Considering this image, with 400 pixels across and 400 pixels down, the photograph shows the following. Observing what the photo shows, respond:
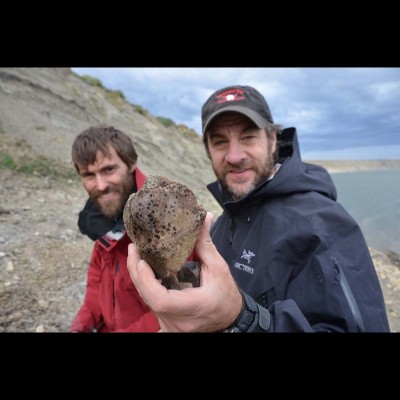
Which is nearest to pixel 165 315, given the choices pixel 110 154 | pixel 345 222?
pixel 345 222

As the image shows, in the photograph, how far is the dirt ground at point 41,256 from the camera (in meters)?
4.45

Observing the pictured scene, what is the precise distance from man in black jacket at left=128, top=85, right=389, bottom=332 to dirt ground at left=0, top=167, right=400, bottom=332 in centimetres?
311

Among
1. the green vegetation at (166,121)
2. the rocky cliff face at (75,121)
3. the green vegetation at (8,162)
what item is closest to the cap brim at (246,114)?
the green vegetation at (8,162)

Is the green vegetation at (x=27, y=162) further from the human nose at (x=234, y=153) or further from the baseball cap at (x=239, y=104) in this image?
the human nose at (x=234, y=153)

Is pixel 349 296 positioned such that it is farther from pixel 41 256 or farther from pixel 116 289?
pixel 41 256

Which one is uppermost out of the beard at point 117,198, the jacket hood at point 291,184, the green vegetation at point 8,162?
the green vegetation at point 8,162

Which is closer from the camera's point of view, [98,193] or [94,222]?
[98,193]

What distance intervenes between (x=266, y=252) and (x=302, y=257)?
0.24m

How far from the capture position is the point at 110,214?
10.6 feet

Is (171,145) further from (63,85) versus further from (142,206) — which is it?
(142,206)

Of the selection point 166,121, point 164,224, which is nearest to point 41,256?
point 164,224

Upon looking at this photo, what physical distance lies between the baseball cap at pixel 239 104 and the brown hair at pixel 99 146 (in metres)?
0.81

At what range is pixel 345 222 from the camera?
2.18m

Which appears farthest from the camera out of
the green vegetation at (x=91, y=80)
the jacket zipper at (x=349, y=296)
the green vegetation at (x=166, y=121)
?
the green vegetation at (x=166, y=121)
